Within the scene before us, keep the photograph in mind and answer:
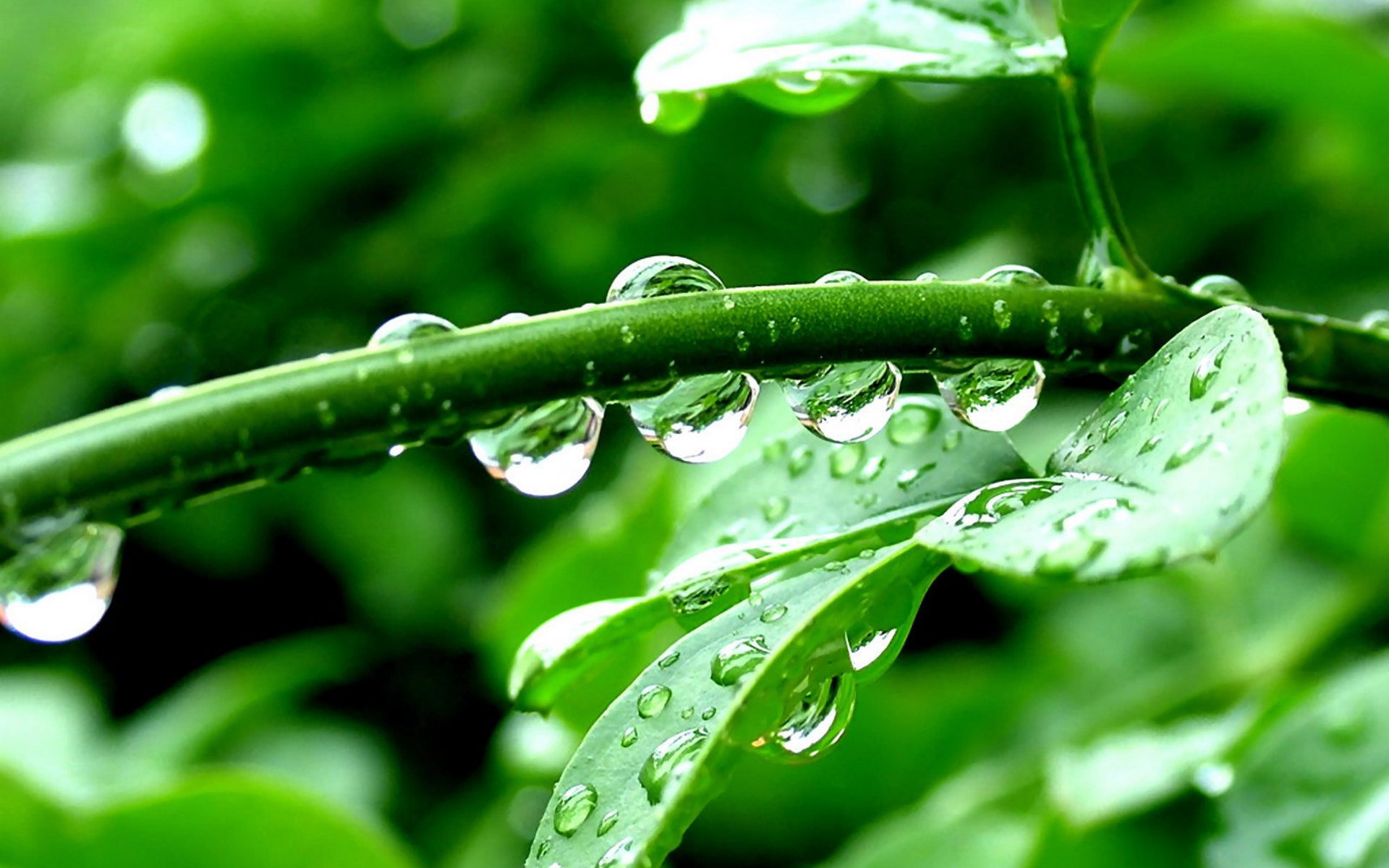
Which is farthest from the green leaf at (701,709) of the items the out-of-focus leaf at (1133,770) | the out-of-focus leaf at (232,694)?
the out-of-focus leaf at (232,694)

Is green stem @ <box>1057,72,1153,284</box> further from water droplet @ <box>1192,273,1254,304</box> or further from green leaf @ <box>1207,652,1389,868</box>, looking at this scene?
green leaf @ <box>1207,652,1389,868</box>

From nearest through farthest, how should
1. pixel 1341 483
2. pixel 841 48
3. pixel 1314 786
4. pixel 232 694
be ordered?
pixel 841 48, pixel 1314 786, pixel 1341 483, pixel 232 694

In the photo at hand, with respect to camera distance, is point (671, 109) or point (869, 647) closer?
point (869, 647)

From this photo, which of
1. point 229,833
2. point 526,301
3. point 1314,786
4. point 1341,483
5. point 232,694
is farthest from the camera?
point 526,301

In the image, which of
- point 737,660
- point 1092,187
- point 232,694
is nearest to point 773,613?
point 737,660

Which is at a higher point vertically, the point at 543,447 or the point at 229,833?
the point at 543,447

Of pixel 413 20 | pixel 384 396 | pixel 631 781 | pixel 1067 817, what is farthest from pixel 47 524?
pixel 413 20

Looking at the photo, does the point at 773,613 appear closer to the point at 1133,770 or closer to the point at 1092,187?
the point at 1092,187
